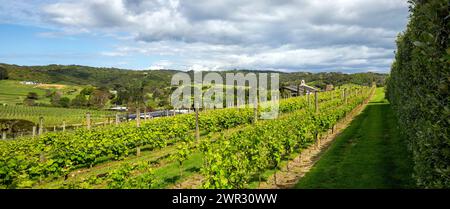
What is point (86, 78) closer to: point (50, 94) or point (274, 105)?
point (50, 94)

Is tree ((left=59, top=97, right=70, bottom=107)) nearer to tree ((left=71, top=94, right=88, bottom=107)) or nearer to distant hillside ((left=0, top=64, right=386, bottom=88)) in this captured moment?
tree ((left=71, top=94, right=88, bottom=107))

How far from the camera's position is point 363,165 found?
13.1 metres

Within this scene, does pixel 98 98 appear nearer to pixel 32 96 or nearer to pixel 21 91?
pixel 32 96

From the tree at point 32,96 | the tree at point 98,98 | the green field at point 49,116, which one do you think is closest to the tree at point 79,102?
the tree at point 98,98

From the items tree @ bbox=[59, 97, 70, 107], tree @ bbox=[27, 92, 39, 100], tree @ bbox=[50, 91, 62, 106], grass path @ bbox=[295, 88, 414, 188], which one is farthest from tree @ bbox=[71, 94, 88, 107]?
grass path @ bbox=[295, 88, 414, 188]

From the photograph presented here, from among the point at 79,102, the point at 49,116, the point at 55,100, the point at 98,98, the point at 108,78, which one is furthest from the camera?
the point at 108,78

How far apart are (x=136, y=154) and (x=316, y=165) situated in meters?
10.9

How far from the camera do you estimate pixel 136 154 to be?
780 inches

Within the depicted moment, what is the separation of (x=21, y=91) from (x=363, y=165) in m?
111

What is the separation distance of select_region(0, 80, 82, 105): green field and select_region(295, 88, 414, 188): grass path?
90.3 m

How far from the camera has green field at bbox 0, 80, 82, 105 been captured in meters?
90.3

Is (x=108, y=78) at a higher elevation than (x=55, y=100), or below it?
higher

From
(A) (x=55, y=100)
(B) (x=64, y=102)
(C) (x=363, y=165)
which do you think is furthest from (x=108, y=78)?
(C) (x=363, y=165)

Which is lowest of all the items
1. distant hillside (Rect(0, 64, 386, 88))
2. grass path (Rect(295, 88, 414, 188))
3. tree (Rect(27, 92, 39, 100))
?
grass path (Rect(295, 88, 414, 188))
